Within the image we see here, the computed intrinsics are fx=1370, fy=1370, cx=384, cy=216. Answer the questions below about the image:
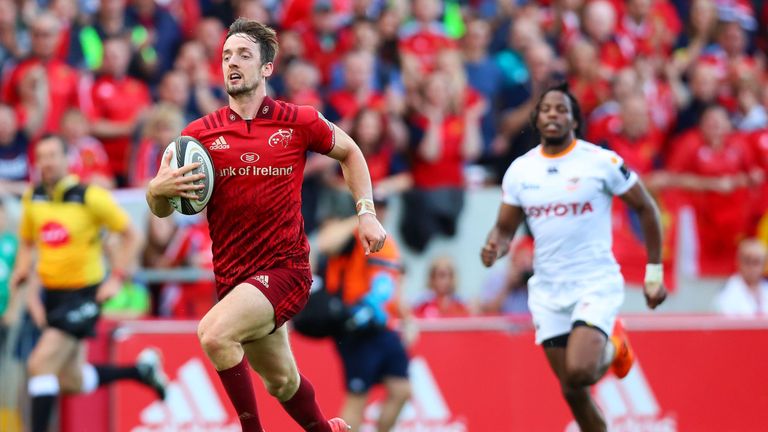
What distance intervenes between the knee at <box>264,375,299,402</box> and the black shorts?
404cm

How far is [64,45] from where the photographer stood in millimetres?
14609

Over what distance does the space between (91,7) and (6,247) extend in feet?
11.3

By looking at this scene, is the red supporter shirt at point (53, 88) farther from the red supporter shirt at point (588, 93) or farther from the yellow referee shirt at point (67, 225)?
the red supporter shirt at point (588, 93)

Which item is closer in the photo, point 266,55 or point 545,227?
point 266,55

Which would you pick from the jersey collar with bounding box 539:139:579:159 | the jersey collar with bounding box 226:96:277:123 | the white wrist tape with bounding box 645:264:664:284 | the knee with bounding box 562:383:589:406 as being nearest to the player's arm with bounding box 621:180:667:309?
the white wrist tape with bounding box 645:264:664:284

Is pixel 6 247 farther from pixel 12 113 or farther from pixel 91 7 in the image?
pixel 91 7

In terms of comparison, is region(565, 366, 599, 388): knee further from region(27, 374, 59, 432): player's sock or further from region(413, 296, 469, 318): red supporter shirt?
region(27, 374, 59, 432): player's sock

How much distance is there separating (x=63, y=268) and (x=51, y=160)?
0.97 m

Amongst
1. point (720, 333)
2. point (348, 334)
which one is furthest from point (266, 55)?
point (720, 333)

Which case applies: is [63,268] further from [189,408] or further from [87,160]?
[87,160]

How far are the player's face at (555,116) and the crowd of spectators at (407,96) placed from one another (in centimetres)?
395

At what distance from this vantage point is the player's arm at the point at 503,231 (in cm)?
955

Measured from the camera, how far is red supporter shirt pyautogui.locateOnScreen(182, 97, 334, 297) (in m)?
7.88

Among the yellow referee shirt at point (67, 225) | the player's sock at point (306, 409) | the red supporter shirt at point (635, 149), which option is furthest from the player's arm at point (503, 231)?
the red supporter shirt at point (635, 149)
